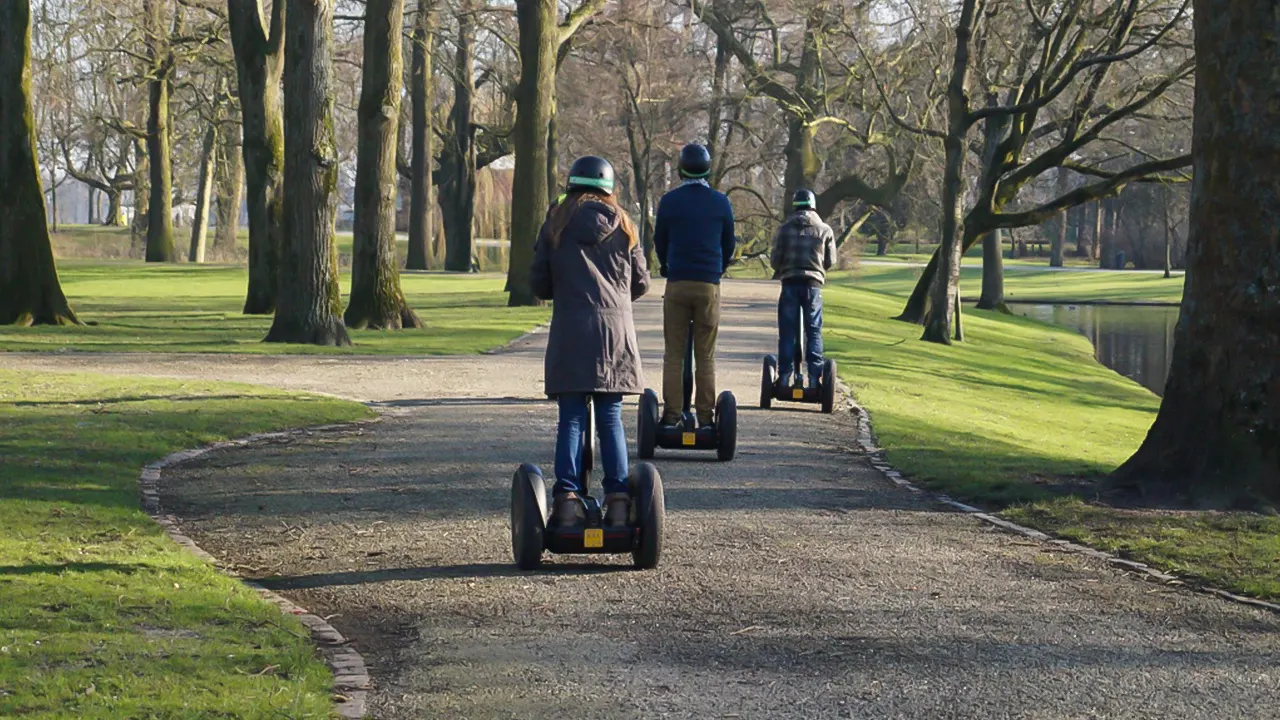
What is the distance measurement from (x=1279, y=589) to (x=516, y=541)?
3615 mm

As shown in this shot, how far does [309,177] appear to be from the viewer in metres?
21.5

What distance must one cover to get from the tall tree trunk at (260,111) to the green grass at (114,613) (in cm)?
1565

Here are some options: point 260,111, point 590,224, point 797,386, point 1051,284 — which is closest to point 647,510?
point 590,224

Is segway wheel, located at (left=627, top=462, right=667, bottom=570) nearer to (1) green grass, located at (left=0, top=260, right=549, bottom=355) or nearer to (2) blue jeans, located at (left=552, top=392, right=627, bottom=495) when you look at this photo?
(2) blue jeans, located at (left=552, top=392, right=627, bottom=495)

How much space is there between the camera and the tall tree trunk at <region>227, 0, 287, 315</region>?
90.3 feet

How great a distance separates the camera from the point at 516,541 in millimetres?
7785

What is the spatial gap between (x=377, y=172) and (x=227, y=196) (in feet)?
146

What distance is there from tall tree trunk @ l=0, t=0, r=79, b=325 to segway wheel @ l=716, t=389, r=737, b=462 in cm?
1528

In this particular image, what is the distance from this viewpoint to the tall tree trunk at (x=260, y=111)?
90.3 ft

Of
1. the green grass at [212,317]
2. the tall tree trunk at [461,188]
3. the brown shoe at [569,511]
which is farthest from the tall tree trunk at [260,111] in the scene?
the tall tree trunk at [461,188]

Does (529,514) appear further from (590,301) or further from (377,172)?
(377,172)

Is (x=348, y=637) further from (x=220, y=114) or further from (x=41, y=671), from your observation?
(x=220, y=114)

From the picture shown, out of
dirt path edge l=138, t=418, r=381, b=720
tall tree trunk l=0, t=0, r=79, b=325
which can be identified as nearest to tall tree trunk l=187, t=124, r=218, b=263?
tall tree trunk l=0, t=0, r=79, b=325

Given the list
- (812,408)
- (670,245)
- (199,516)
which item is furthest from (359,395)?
(199,516)
